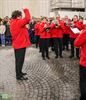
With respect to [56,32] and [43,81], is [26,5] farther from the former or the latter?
[43,81]

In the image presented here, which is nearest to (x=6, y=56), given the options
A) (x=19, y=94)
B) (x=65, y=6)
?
(x=19, y=94)

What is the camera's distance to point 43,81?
30.8 ft

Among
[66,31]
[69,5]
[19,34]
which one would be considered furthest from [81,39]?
[69,5]

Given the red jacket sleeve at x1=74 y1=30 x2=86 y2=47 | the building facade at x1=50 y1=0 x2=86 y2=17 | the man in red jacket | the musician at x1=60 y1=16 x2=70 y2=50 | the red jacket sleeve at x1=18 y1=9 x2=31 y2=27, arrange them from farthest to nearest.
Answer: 1. the building facade at x1=50 y1=0 x2=86 y2=17
2. the musician at x1=60 y1=16 x2=70 y2=50
3. the man in red jacket
4. the red jacket sleeve at x1=18 y1=9 x2=31 y2=27
5. the red jacket sleeve at x1=74 y1=30 x2=86 y2=47

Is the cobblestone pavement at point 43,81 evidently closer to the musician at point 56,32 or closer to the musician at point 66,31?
the musician at point 56,32

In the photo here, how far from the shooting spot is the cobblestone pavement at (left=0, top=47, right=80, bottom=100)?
787 cm

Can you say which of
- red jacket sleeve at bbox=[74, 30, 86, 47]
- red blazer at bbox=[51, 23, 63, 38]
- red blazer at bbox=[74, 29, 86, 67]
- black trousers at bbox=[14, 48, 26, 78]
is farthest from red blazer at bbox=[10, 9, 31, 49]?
red blazer at bbox=[51, 23, 63, 38]

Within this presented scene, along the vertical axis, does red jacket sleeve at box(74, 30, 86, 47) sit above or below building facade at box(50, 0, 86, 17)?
above

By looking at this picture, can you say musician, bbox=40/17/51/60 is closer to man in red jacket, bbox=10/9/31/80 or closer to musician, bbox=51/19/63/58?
musician, bbox=51/19/63/58

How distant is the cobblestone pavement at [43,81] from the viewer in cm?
787

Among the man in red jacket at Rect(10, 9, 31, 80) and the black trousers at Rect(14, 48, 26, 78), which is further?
the black trousers at Rect(14, 48, 26, 78)

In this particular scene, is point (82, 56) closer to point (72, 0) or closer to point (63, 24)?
point (63, 24)

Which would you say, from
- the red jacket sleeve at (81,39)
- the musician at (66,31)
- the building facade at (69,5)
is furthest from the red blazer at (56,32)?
the building facade at (69,5)

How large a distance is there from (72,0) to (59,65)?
24160 millimetres
